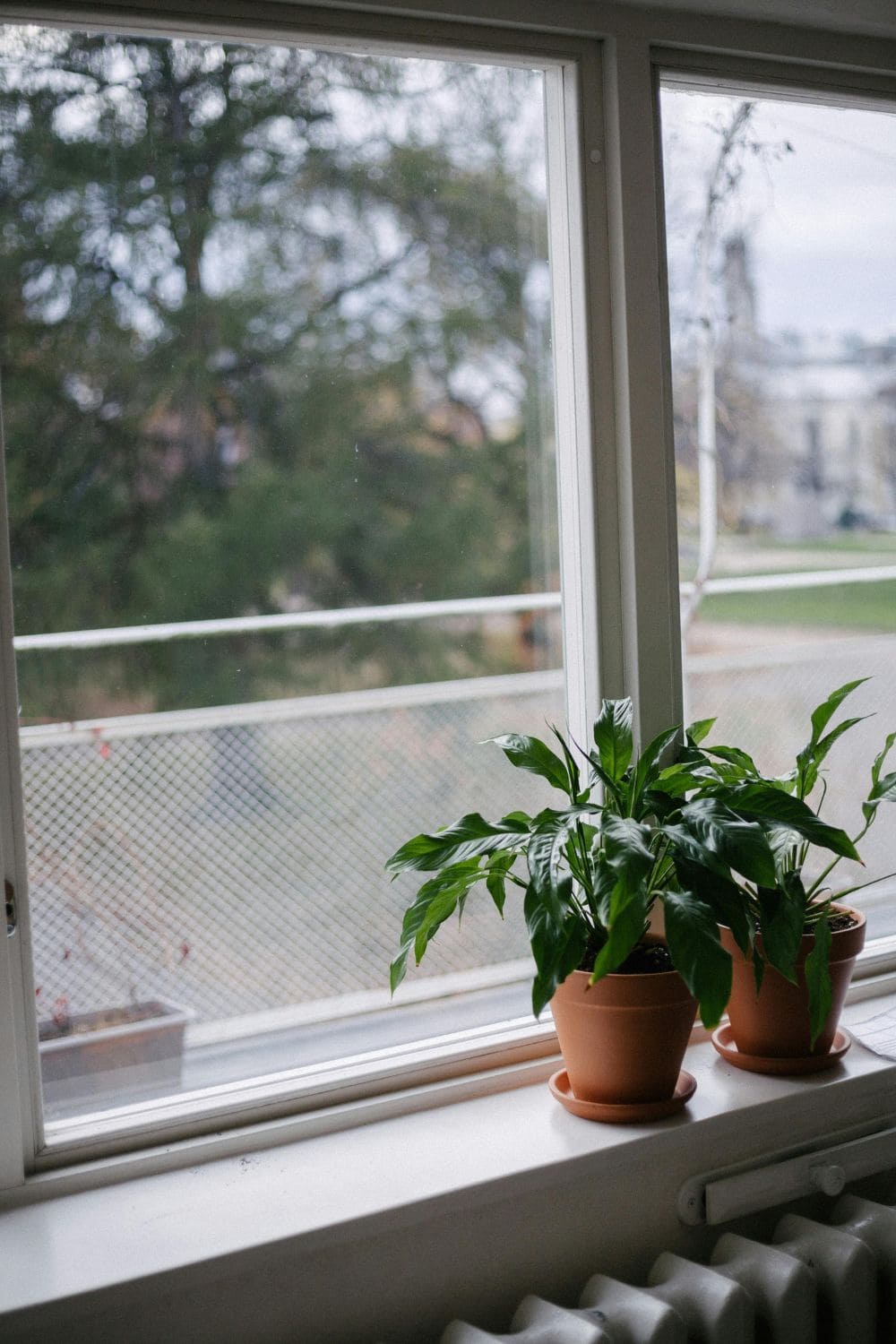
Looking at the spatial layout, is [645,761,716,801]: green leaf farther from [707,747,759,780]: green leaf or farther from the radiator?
the radiator

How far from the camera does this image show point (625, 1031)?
4.46ft

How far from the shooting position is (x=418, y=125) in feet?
4.92

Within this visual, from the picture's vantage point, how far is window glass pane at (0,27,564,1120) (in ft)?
4.38

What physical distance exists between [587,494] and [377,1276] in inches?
38.1

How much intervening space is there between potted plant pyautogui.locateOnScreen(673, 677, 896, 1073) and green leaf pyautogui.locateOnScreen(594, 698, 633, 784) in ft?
0.22

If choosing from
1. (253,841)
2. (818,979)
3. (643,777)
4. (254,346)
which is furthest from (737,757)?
(254,346)

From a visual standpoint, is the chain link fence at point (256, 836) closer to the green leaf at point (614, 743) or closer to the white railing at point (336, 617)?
the white railing at point (336, 617)

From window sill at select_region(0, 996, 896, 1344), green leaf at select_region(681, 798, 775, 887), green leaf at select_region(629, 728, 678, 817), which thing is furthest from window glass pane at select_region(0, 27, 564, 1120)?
green leaf at select_region(681, 798, 775, 887)

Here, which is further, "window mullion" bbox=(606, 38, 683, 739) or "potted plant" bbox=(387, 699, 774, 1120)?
"window mullion" bbox=(606, 38, 683, 739)

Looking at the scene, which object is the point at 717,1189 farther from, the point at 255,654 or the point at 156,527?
the point at 156,527

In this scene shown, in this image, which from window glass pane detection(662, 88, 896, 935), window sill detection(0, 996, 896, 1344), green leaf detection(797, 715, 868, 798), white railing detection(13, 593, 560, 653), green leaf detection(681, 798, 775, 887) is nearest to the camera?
window sill detection(0, 996, 896, 1344)

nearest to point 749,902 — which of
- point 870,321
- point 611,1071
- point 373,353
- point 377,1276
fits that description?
point 611,1071

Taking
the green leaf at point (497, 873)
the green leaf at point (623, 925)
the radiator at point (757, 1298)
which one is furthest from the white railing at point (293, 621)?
the radiator at point (757, 1298)

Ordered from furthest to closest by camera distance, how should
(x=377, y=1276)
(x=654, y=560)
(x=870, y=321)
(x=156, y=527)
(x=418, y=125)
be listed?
1. (x=870, y=321)
2. (x=654, y=560)
3. (x=418, y=125)
4. (x=156, y=527)
5. (x=377, y=1276)
